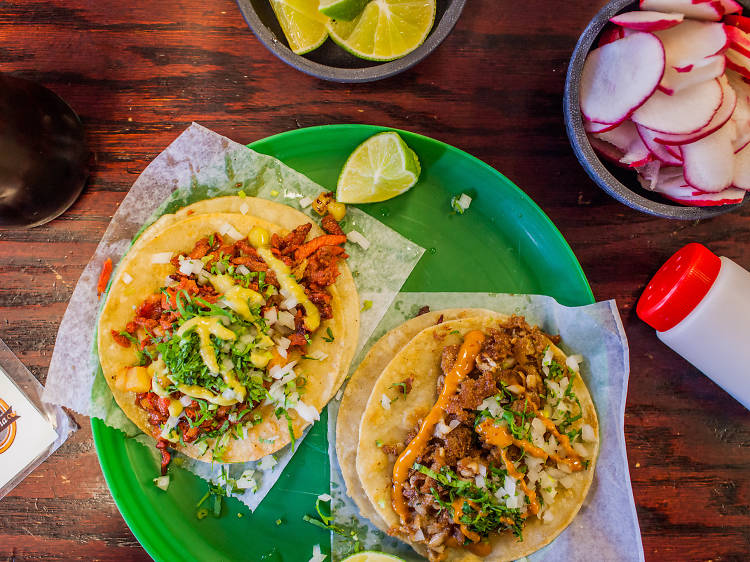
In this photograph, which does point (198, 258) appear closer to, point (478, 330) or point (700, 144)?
point (478, 330)

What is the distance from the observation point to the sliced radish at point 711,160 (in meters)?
2.07

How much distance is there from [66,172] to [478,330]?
6.83 feet

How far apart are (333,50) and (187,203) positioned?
1022mm

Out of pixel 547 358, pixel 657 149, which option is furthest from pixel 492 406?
pixel 657 149

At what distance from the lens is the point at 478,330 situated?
8.20ft

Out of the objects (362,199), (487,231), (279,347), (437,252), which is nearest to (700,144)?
(487,231)

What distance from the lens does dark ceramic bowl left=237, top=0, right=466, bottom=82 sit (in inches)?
85.6

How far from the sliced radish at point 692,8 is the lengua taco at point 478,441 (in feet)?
4.60

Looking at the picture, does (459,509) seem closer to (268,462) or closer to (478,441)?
(478,441)

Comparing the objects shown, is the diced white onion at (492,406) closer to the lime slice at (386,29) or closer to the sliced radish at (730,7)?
the lime slice at (386,29)

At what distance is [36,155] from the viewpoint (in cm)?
224

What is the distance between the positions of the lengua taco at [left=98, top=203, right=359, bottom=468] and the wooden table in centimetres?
43

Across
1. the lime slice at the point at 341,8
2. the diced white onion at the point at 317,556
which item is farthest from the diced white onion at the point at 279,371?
the lime slice at the point at 341,8

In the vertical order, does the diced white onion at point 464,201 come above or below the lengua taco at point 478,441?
above
